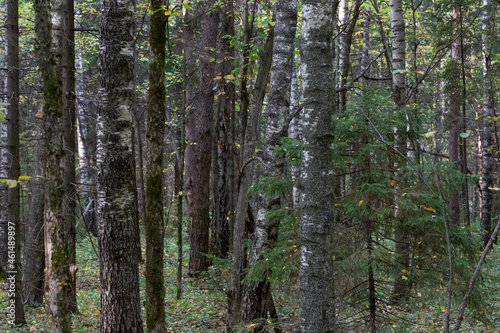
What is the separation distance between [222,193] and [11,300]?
6.31 metres

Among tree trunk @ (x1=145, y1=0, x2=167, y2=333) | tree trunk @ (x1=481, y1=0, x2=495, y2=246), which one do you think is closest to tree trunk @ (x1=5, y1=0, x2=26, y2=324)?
tree trunk @ (x1=145, y1=0, x2=167, y2=333)

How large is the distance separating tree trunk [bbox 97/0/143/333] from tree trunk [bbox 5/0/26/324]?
122 inches

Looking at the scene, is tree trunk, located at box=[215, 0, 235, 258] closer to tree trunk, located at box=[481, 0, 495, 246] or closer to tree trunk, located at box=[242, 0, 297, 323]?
tree trunk, located at box=[242, 0, 297, 323]

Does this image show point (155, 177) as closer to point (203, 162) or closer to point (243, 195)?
point (243, 195)

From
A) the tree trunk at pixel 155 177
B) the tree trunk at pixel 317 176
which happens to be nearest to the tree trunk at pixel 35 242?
the tree trunk at pixel 155 177

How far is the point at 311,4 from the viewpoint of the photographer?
2.84 meters

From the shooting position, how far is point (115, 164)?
4508mm

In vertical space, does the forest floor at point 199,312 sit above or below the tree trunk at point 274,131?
A: below

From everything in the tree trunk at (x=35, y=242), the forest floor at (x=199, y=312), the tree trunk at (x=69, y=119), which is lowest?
the forest floor at (x=199, y=312)

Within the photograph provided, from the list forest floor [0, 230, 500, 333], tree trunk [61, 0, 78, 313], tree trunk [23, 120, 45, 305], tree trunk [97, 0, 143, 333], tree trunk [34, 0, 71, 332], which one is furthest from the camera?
tree trunk [23, 120, 45, 305]

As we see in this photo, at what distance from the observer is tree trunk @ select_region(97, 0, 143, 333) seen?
4.48m

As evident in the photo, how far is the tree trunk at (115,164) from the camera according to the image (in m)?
4.48

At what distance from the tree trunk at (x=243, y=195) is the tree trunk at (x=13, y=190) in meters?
4.08

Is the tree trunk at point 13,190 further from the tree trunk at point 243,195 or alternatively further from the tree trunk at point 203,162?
the tree trunk at point 203,162
